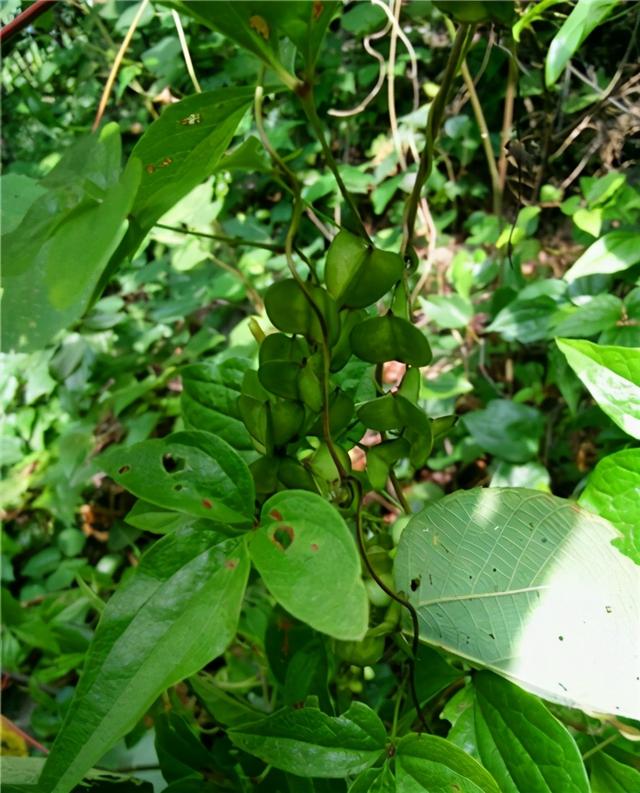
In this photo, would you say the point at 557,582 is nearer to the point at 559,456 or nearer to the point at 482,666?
the point at 482,666

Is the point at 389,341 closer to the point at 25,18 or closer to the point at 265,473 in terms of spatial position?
the point at 265,473

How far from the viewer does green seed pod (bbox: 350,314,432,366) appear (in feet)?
0.97

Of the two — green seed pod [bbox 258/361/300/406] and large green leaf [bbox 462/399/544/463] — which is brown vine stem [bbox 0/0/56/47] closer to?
green seed pod [bbox 258/361/300/406]

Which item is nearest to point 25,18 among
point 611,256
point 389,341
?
point 389,341

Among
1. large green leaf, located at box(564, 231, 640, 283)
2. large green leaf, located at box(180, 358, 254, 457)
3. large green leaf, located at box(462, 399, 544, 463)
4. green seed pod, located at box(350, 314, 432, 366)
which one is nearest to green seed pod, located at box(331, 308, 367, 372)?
green seed pod, located at box(350, 314, 432, 366)

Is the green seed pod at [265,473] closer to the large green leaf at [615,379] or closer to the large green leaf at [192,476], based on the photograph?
the large green leaf at [192,476]

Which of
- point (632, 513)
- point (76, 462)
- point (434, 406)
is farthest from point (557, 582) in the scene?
point (76, 462)

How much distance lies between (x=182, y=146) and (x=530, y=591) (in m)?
0.24

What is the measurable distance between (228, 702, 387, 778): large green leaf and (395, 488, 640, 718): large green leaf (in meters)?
0.05

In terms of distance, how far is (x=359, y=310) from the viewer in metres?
0.32

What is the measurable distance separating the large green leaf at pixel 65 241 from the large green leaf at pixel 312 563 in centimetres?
11

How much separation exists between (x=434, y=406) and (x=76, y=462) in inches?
21.1

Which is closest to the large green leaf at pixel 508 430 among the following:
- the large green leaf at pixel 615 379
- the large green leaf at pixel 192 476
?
the large green leaf at pixel 615 379

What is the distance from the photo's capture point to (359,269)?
0.96ft
